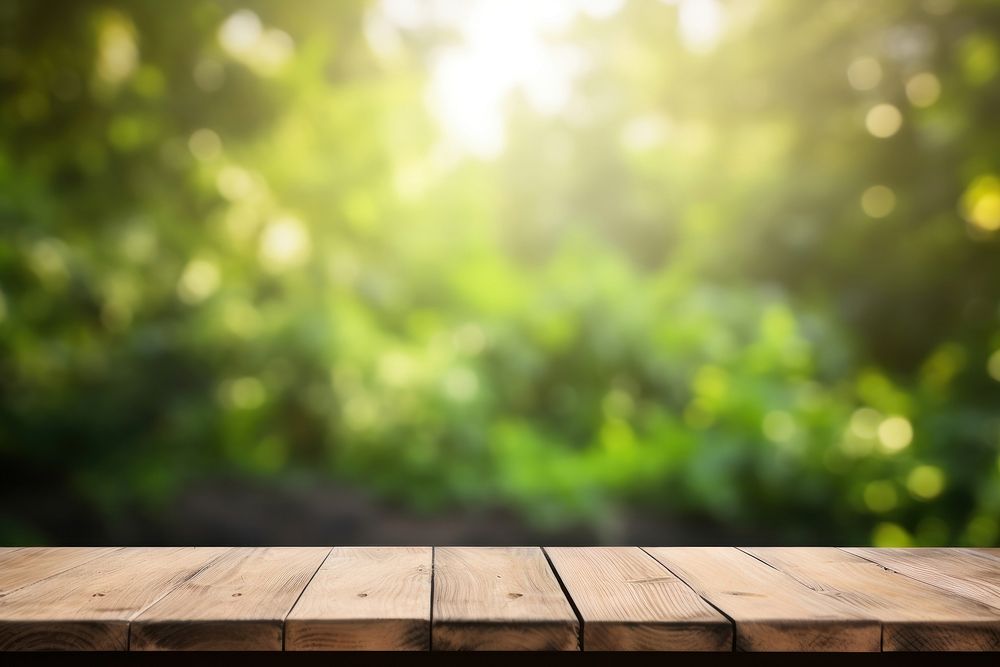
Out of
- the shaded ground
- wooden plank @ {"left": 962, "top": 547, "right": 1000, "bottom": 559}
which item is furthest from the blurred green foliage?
wooden plank @ {"left": 962, "top": 547, "right": 1000, "bottom": 559}

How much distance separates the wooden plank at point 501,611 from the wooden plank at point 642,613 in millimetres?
20

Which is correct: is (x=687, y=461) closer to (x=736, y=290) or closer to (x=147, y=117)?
(x=736, y=290)

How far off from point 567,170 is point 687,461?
1.55 m

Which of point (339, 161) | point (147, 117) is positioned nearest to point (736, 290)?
point (339, 161)

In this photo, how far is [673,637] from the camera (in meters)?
0.80

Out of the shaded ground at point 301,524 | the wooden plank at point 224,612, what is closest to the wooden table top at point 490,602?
the wooden plank at point 224,612

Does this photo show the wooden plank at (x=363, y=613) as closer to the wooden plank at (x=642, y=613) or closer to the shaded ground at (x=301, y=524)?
the wooden plank at (x=642, y=613)

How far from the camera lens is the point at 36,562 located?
1.07m

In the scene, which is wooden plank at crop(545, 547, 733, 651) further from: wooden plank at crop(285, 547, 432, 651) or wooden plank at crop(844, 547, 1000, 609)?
wooden plank at crop(844, 547, 1000, 609)

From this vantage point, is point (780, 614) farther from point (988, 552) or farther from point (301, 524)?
point (301, 524)

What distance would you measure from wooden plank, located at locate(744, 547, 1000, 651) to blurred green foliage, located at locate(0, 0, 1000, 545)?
2.02 m

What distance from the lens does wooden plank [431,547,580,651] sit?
2.61 feet

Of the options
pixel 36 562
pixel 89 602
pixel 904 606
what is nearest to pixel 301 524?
pixel 36 562

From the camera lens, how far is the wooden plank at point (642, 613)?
2.62 feet
